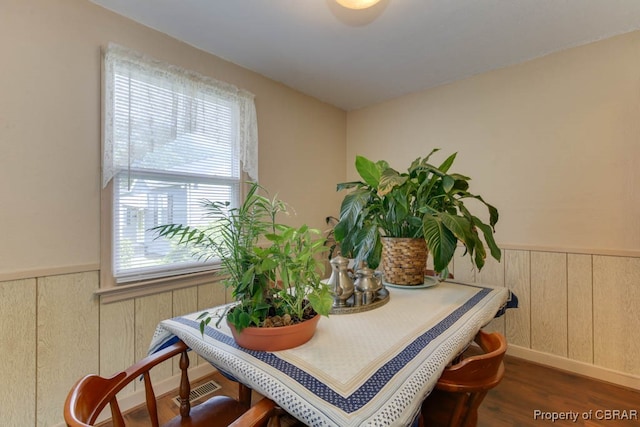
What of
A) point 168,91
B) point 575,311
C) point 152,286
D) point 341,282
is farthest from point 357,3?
point 575,311

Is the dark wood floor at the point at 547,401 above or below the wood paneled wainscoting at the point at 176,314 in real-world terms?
below

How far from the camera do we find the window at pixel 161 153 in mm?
1757

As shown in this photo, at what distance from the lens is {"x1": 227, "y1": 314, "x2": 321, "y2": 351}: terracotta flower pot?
88cm

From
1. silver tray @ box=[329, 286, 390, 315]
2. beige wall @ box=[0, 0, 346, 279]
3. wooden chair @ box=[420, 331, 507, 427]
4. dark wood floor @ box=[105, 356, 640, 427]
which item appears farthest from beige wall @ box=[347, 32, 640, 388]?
beige wall @ box=[0, 0, 346, 279]

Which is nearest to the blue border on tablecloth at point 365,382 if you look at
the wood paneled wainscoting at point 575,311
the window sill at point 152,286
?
the window sill at point 152,286

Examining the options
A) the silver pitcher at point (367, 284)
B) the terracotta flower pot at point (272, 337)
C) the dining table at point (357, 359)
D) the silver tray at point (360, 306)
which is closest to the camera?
the dining table at point (357, 359)

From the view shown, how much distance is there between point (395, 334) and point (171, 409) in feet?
5.29

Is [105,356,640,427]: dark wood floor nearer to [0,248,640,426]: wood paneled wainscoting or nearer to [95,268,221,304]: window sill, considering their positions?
Result: [0,248,640,426]: wood paneled wainscoting

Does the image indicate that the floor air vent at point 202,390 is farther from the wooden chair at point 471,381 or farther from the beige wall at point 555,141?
the beige wall at point 555,141

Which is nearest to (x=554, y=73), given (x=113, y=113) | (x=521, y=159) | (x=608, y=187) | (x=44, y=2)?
(x=521, y=159)

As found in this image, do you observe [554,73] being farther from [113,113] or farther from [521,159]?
[113,113]

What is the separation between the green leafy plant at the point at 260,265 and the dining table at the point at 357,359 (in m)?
0.11

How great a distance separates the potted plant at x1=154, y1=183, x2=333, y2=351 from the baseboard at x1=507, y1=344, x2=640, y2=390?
2249 mm

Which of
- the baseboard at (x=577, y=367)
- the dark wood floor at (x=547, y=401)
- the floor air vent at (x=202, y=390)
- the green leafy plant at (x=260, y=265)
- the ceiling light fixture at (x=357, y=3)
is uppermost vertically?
the ceiling light fixture at (x=357, y=3)
